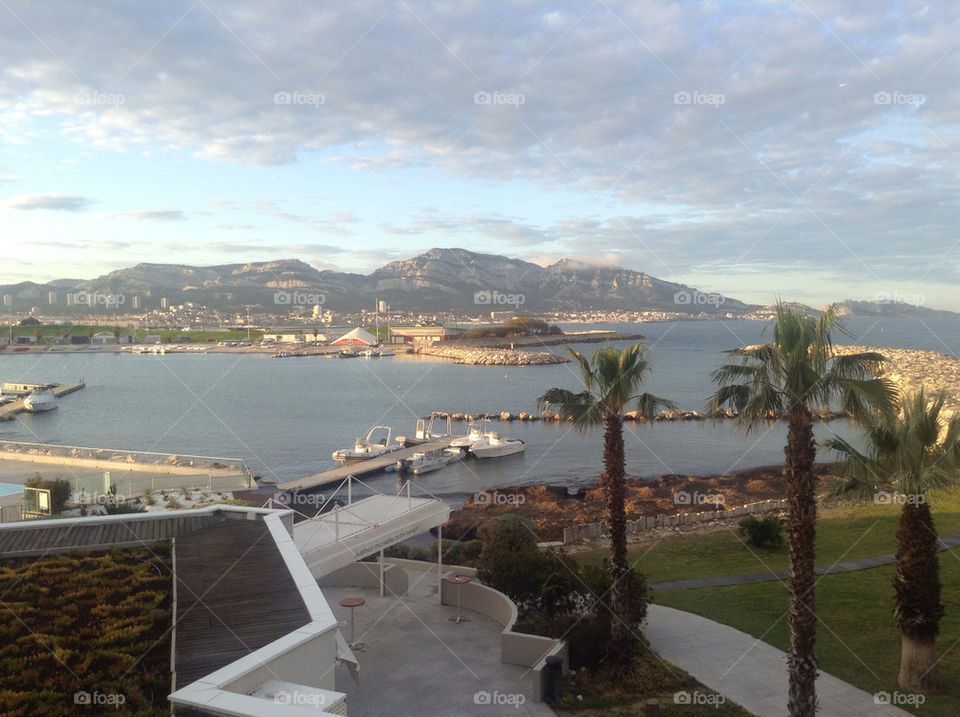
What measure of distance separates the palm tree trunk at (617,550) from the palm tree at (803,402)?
264 centimetres

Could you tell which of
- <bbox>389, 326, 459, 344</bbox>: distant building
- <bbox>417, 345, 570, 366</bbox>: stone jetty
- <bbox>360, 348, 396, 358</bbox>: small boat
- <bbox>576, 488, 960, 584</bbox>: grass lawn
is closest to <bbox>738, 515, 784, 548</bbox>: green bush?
<bbox>576, 488, 960, 584</bbox>: grass lawn

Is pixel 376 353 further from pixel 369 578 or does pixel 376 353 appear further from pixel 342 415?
pixel 369 578

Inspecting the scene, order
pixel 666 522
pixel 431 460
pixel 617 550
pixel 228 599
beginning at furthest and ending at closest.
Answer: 1. pixel 431 460
2. pixel 666 522
3. pixel 617 550
4. pixel 228 599

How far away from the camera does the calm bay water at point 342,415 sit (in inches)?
1764

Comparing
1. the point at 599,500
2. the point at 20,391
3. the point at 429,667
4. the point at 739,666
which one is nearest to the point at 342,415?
the point at 599,500

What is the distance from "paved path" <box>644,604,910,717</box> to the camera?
9484 mm

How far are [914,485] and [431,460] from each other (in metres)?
36.1

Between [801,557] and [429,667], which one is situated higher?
[801,557]

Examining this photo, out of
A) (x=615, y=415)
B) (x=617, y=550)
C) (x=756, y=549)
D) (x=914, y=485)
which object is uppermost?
(x=615, y=415)

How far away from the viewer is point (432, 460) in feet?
143

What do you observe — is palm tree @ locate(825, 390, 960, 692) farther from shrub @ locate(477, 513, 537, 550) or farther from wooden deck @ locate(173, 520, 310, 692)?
shrub @ locate(477, 513, 537, 550)

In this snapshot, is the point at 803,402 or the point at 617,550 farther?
the point at 617,550

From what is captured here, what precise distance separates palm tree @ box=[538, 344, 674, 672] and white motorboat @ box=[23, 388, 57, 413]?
256 ft

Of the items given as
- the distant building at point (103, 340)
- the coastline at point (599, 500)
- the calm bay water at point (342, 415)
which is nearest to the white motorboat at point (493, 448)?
the calm bay water at point (342, 415)
